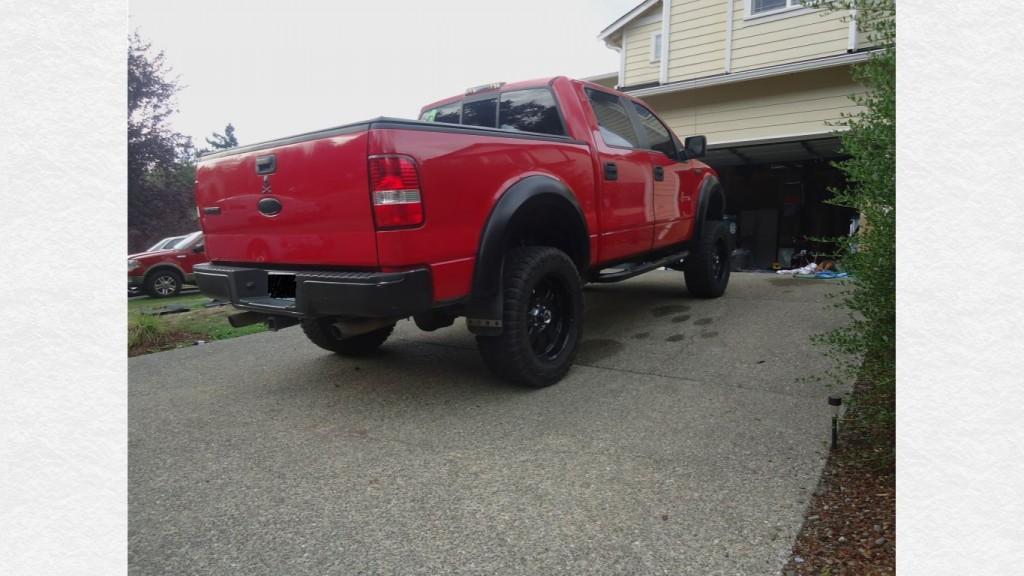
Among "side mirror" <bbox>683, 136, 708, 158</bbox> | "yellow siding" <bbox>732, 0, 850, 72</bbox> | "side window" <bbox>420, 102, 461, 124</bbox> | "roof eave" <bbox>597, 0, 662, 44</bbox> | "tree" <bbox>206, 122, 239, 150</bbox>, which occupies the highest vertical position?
"tree" <bbox>206, 122, 239, 150</bbox>

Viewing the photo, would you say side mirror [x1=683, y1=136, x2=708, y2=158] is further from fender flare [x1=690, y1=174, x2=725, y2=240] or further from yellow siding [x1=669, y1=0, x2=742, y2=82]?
yellow siding [x1=669, y1=0, x2=742, y2=82]

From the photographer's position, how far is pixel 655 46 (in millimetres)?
10391

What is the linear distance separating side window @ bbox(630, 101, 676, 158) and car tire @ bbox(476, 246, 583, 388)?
2.03 meters

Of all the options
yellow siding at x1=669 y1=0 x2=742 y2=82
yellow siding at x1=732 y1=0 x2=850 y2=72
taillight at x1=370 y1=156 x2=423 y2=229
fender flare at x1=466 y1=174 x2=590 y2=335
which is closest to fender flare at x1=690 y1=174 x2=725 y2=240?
fender flare at x1=466 y1=174 x2=590 y2=335

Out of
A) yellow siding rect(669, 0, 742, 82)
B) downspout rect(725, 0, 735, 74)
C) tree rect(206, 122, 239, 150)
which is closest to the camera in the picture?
downspout rect(725, 0, 735, 74)

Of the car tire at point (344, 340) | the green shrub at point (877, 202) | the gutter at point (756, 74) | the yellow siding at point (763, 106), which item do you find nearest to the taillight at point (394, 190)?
the car tire at point (344, 340)

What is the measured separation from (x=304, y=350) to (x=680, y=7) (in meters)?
8.28

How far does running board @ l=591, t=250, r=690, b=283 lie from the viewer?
447 centimetres

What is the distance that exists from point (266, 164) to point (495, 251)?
4.32ft

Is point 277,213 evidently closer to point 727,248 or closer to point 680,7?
point 727,248

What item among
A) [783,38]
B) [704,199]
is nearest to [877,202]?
[704,199]

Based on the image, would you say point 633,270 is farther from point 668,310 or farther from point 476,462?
point 476,462

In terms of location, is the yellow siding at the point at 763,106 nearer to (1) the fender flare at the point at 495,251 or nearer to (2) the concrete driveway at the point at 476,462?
Answer: (2) the concrete driveway at the point at 476,462

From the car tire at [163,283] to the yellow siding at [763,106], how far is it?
1036 centimetres
